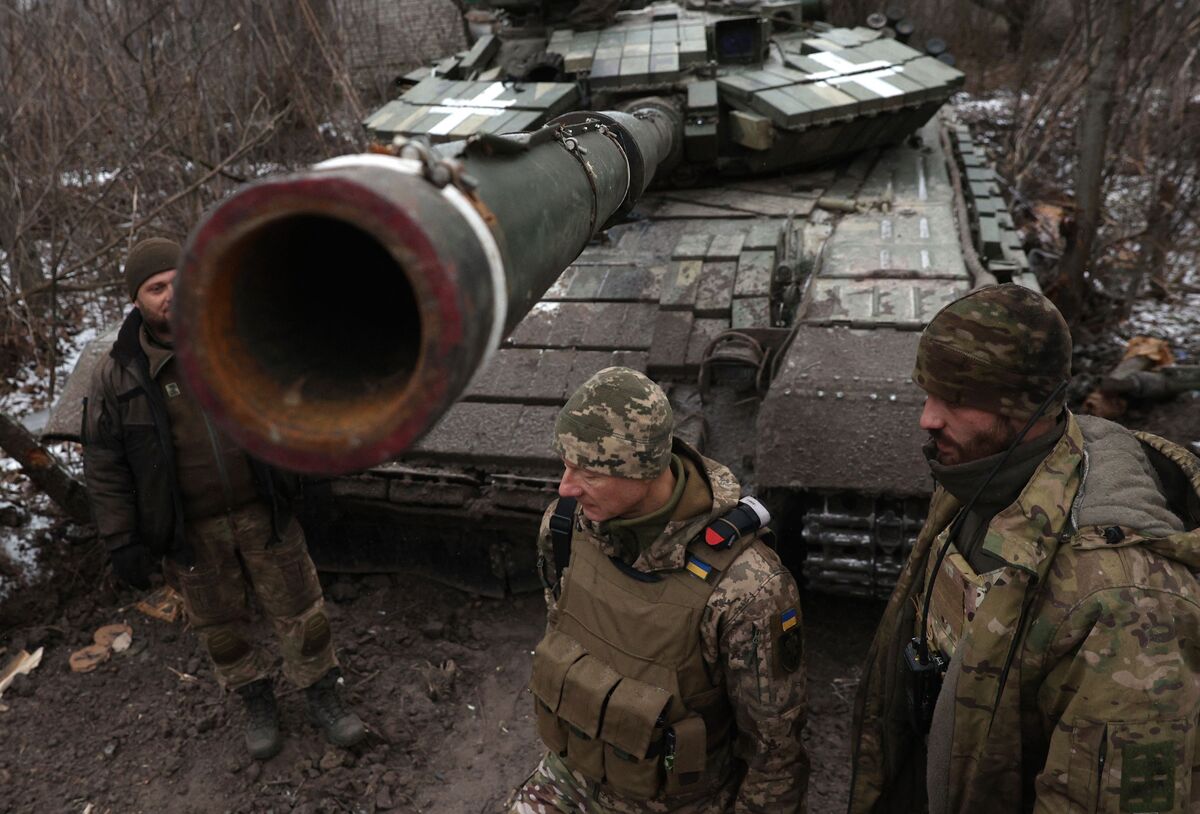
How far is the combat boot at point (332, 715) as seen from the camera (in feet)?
12.5

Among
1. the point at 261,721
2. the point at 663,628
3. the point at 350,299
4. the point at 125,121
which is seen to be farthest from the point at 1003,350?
the point at 125,121

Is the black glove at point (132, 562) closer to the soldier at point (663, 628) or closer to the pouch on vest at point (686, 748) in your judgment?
the soldier at point (663, 628)

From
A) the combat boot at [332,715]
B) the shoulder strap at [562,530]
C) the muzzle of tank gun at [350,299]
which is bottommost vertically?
the combat boot at [332,715]

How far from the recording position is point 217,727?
4055mm

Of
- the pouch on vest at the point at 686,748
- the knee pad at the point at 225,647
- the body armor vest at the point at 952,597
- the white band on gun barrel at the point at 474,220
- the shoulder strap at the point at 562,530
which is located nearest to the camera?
the white band on gun barrel at the point at 474,220

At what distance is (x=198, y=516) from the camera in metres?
3.47

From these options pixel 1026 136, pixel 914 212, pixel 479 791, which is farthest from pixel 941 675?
pixel 1026 136

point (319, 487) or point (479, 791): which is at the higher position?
point (319, 487)

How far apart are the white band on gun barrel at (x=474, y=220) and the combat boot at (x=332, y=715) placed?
319cm

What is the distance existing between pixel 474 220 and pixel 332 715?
11.0 feet

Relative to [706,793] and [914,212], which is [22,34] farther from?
[706,793]

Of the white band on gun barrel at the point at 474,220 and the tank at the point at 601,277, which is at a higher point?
the white band on gun barrel at the point at 474,220

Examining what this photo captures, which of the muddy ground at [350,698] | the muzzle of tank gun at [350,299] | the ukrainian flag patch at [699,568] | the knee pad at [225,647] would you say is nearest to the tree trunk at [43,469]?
the muddy ground at [350,698]

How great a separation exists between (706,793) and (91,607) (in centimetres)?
396
